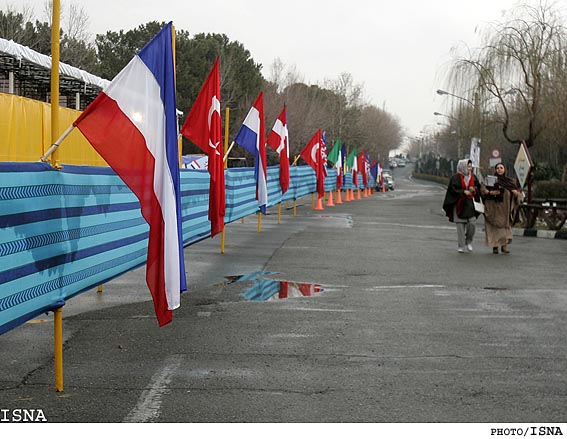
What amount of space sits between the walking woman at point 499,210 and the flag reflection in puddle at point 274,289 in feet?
19.9

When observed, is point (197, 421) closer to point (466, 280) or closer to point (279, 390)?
point (279, 390)

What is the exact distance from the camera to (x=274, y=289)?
11414mm

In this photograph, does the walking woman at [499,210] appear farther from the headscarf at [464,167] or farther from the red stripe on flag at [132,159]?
the red stripe on flag at [132,159]

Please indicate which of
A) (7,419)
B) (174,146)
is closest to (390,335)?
(174,146)

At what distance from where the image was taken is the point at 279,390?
6223 mm

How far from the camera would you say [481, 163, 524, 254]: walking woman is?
17.3m

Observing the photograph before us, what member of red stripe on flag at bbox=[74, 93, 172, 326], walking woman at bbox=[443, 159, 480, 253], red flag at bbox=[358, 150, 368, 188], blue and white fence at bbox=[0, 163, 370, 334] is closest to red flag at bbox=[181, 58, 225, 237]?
blue and white fence at bbox=[0, 163, 370, 334]

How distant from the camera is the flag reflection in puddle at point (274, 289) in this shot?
1077 cm

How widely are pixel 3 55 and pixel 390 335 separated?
14964mm

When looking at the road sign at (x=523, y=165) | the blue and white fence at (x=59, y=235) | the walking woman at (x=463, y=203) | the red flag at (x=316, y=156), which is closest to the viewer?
the blue and white fence at (x=59, y=235)

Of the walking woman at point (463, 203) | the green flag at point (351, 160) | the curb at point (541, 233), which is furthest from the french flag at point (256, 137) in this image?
the green flag at point (351, 160)

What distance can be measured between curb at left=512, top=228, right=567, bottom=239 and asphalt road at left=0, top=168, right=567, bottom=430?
9987mm

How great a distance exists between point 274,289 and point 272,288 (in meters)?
0.10
